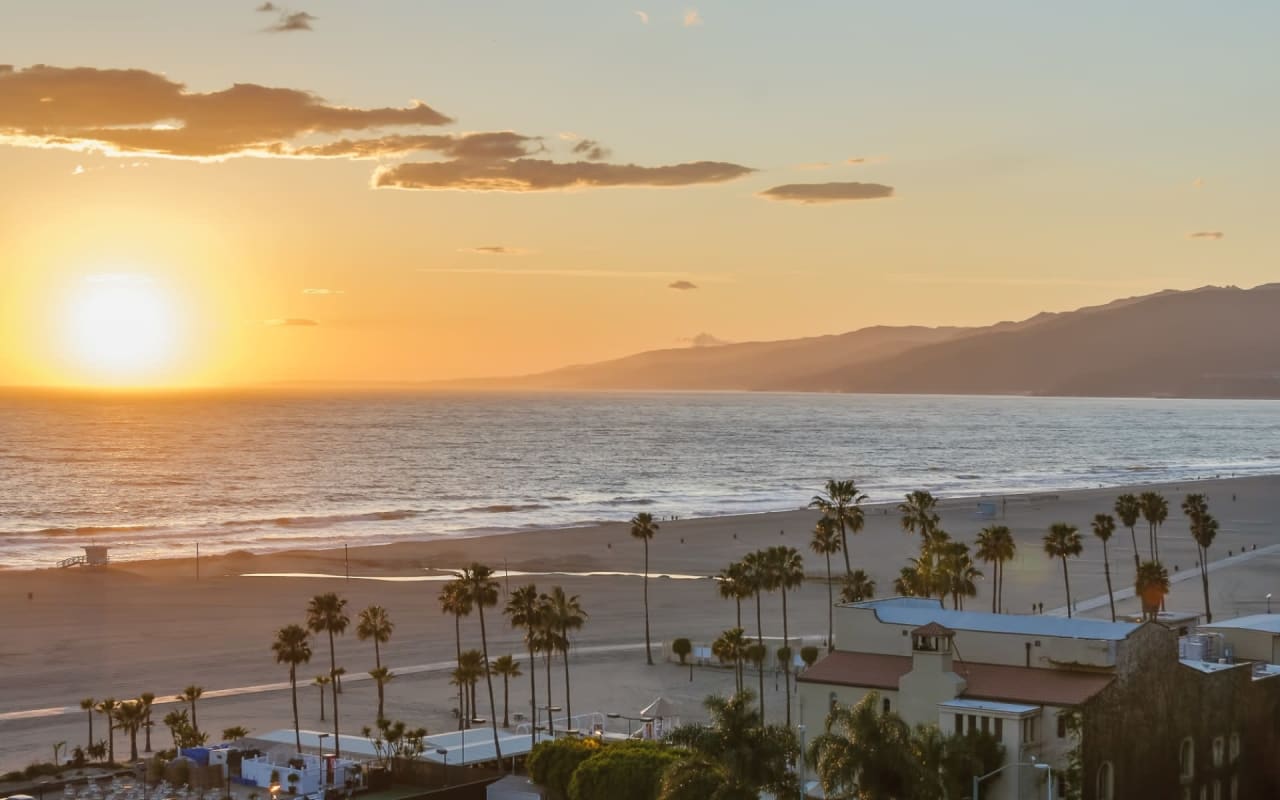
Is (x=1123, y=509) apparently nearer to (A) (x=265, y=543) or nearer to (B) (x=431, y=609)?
(B) (x=431, y=609)

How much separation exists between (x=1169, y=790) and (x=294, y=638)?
33.4 m

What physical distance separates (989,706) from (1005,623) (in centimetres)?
470

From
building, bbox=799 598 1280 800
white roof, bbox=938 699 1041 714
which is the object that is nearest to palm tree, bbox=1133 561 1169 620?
building, bbox=799 598 1280 800

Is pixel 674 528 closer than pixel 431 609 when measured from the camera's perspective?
No

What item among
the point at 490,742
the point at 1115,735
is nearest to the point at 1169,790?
the point at 1115,735

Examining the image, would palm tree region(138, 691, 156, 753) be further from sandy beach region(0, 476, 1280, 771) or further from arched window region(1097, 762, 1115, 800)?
arched window region(1097, 762, 1115, 800)

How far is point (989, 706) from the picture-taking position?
40.5 m

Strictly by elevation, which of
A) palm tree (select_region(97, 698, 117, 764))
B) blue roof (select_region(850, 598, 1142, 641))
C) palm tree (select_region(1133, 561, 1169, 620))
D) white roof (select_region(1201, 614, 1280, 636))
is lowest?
palm tree (select_region(97, 698, 117, 764))

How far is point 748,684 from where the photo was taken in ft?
215

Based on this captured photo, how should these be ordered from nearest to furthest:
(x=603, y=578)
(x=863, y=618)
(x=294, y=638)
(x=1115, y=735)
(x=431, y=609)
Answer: (x=1115, y=735) < (x=863, y=618) < (x=294, y=638) < (x=431, y=609) < (x=603, y=578)

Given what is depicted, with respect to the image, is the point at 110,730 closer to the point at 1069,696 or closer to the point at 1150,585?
the point at 1069,696

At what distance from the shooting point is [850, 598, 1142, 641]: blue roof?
42906 mm

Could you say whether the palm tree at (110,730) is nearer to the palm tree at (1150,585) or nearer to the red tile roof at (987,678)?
the red tile roof at (987,678)

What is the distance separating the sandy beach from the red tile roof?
15901 millimetres
